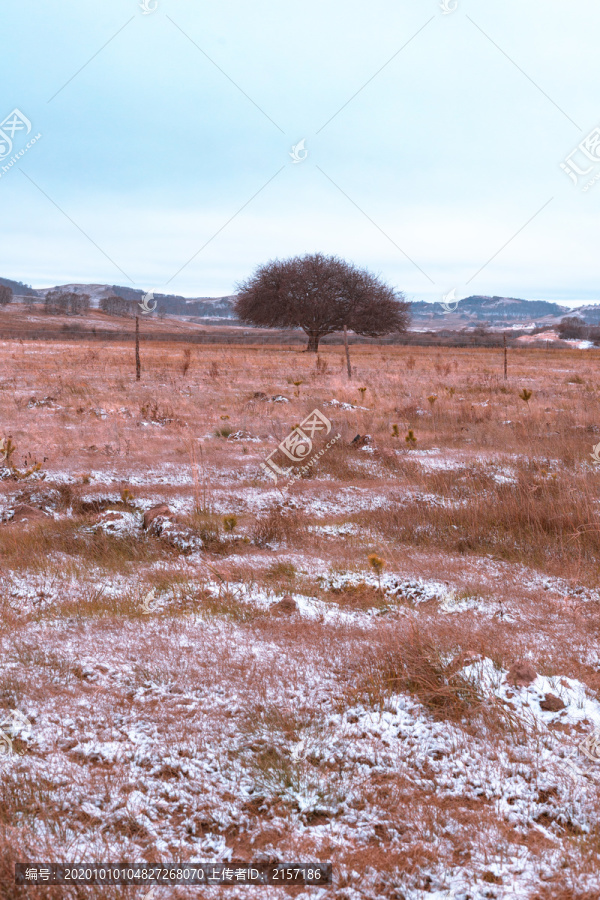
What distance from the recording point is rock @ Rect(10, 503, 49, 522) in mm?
5683

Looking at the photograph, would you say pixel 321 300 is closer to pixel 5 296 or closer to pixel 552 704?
pixel 552 704

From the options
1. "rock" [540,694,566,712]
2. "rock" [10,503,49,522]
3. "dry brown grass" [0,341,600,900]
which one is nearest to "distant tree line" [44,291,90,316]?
"rock" [10,503,49,522]

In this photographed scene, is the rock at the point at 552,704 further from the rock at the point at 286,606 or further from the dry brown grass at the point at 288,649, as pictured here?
the rock at the point at 286,606

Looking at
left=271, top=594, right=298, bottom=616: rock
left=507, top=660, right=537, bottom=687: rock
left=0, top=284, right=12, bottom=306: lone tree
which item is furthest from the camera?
left=0, top=284, right=12, bottom=306: lone tree

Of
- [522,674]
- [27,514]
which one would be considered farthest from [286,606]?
[27,514]

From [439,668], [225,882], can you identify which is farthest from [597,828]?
[225,882]

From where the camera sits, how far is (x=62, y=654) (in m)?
3.20

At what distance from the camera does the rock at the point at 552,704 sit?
2725 mm

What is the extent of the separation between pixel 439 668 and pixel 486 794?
725 mm

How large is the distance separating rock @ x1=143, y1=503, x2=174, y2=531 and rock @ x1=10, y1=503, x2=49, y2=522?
1073 mm

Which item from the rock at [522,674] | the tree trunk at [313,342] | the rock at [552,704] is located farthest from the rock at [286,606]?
the tree trunk at [313,342]

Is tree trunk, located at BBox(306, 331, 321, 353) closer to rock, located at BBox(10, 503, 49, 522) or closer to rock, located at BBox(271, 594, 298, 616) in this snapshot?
rock, located at BBox(10, 503, 49, 522)

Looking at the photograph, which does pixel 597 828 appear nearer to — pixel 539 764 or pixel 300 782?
pixel 539 764

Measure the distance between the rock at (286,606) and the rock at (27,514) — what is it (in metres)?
2.99
